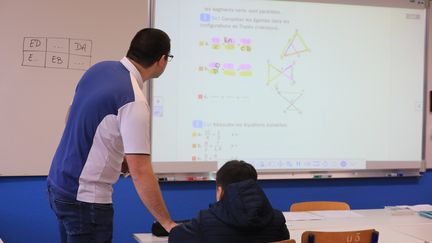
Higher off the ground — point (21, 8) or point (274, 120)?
point (21, 8)

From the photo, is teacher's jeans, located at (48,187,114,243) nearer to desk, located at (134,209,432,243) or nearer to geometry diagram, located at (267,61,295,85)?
desk, located at (134,209,432,243)

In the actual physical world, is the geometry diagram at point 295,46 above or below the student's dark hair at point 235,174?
above

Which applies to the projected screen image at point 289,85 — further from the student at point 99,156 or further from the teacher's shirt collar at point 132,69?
the student at point 99,156

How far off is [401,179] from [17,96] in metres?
3.16

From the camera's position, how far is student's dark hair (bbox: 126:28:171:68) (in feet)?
7.13

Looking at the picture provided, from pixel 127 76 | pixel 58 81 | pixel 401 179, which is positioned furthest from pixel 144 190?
pixel 401 179

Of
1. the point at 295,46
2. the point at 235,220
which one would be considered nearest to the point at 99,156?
the point at 235,220

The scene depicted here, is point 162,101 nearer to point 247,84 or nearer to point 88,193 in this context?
point 247,84

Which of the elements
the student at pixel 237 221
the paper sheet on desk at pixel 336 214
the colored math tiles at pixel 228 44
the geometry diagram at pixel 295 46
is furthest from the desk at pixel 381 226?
the colored math tiles at pixel 228 44

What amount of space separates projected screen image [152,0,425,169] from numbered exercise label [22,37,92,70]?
0.54 m

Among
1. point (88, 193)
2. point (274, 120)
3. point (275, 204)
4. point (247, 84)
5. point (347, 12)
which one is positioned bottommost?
point (275, 204)

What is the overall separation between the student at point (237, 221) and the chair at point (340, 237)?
1.13 feet

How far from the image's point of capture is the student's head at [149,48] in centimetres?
217

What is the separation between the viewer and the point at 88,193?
206cm
